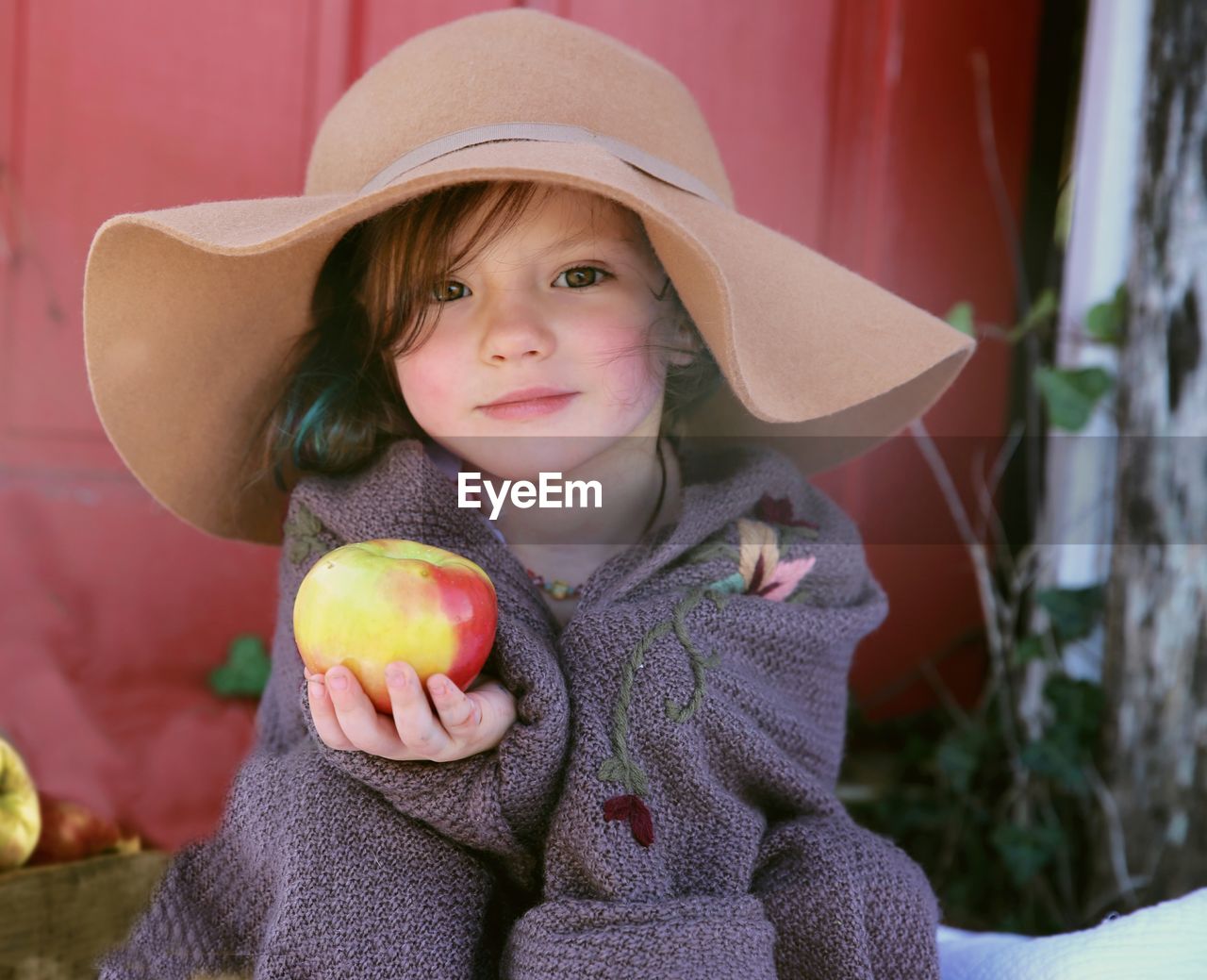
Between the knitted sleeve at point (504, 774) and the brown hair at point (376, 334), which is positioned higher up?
the brown hair at point (376, 334)

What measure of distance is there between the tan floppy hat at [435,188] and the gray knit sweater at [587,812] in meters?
0.16

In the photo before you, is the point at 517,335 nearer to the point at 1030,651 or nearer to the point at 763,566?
the point at 763,566

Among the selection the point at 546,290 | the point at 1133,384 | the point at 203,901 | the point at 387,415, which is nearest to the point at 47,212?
the point at 387,415

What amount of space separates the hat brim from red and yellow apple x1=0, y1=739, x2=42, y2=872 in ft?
0.99

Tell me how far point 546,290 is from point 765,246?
8.3 inches

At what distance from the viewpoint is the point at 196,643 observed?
1597mm

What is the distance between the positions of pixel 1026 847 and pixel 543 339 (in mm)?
1105

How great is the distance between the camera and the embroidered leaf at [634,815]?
882 millimetres

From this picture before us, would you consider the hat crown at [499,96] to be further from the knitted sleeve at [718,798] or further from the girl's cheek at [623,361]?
the knitted sleeve at [718,798]

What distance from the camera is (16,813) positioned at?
116 cm

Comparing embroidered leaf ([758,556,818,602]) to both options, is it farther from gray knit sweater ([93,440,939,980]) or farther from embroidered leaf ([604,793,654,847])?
embroidered leaf ([604,793,654,847])

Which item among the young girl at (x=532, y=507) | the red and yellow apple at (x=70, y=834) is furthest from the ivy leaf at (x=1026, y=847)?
the red and yellow apple at (x=70, y=834)

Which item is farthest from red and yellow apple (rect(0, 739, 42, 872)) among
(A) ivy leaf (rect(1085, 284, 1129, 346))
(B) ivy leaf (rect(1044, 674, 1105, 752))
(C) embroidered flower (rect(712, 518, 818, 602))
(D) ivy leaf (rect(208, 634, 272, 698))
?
(A) ivy leaf (rect(1085, 284, 1129, 346))

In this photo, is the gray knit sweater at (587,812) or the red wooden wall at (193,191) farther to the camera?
the red wooden wall at (193,191)
